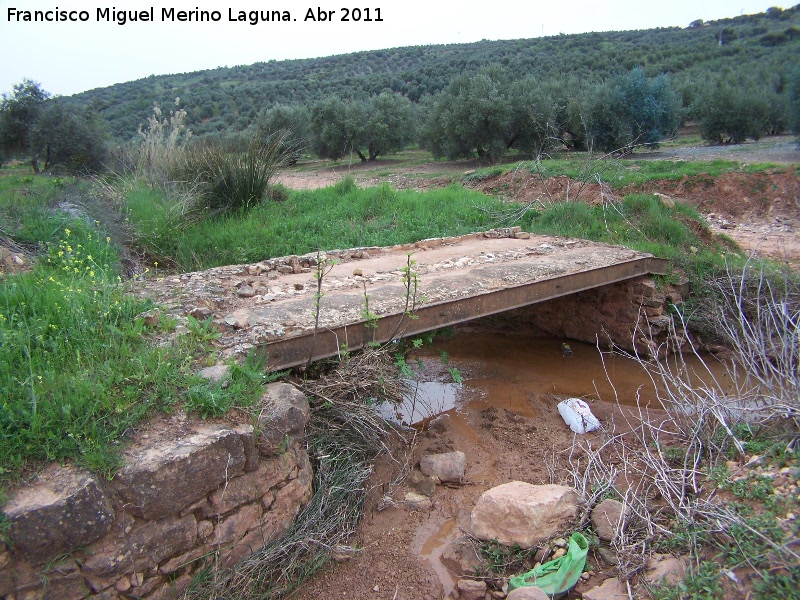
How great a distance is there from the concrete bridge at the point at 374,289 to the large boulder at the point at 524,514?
1358 mm

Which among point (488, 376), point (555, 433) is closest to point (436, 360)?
point (488, 376)

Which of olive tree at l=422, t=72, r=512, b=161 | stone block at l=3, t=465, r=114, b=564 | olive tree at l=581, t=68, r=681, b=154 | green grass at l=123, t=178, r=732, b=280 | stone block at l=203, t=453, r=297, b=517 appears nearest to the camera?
stone block at l=3, t=465, r=114, b=564

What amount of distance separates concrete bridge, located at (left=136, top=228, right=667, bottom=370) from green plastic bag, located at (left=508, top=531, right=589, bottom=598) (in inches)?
70.2

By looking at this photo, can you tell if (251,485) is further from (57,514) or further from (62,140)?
(62,140)

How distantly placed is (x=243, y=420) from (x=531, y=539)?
1770mm

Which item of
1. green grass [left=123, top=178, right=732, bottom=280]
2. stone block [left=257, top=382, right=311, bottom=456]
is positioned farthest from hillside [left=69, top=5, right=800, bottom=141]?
stone block [left=257, top=382, right=311, bottom=456]

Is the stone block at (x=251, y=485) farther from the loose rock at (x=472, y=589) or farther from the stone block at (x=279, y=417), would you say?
the loose rock at (x=472, y=589)

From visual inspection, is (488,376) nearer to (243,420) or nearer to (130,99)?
(243,420)

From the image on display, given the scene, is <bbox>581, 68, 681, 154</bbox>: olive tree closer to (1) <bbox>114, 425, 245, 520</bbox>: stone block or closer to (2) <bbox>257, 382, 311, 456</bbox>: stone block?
(2) <bbox>257, 382, 311, 456</bbox>: stone block

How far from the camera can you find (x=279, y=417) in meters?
3.18

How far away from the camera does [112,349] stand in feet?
10.7

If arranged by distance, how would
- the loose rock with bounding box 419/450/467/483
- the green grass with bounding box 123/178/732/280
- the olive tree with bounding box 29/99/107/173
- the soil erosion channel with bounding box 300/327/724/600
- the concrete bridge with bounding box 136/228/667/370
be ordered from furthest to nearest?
the olive tree with bounding box 29/99/107/173 < the green grass with bounding box 123/178/732/280 < the loose rock with bounding box 419/450/467/483 < the concrete bridge with bounding box 136/228/667/370 < the soil erosion channel with bounding box 300/327/724/600

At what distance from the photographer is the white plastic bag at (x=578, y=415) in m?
5.05

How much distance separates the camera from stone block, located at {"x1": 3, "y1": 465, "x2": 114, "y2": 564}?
2.29 meters
